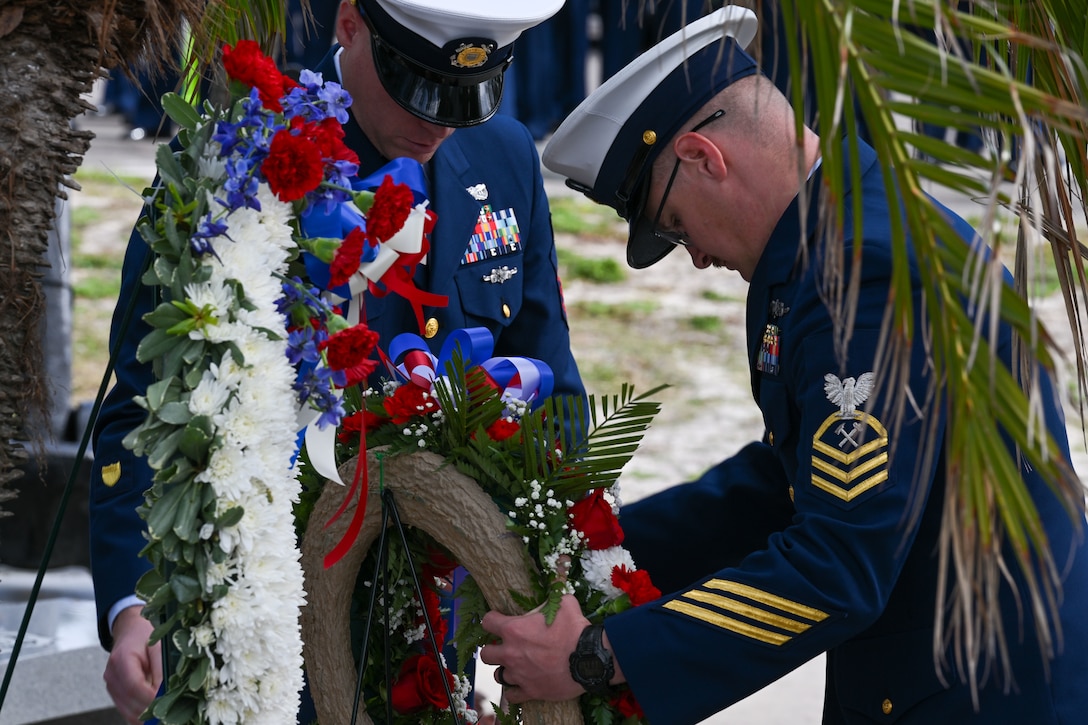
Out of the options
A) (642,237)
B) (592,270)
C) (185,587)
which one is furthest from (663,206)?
(592,270)

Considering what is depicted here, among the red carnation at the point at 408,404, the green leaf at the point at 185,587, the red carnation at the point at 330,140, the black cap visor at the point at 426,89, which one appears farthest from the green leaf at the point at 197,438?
the black cap visor at the point at 426,89

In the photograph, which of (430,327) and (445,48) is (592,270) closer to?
(430,327)

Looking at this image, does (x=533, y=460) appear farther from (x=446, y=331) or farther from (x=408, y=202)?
(x=446, y=331)

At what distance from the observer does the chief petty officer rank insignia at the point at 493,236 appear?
2441 millimetres

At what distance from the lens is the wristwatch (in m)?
1.73

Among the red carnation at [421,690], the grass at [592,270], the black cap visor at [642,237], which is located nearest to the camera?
the red carnation at [421,690]

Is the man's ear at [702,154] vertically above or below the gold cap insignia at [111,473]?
above

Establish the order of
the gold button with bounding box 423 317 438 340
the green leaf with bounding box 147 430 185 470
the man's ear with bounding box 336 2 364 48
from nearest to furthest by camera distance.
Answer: the green leaf with bounding box 147 430 185 470 < the man's ear with bounding box 336 2 364 48 < the gold button with bounding box 423 317 438 340

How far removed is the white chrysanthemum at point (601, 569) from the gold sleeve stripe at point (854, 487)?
31cm

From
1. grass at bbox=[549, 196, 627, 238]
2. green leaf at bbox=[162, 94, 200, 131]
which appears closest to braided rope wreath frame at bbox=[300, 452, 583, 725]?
green leaf at bbox=[162, 94, 200, 131]

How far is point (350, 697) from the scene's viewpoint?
186 centimetres

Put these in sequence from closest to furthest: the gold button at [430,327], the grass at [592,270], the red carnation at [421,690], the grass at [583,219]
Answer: the red carnation at [421,690]
the gold button at [430,327]
the grass at [592,270]
the grass at [583,219]

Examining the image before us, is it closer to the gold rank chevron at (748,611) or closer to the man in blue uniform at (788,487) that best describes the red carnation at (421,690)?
the man in blue uniform at (788,487)

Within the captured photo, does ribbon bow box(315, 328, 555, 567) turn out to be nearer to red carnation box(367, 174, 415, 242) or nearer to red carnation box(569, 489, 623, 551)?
red carnation box(569, 489, 623, 551)
